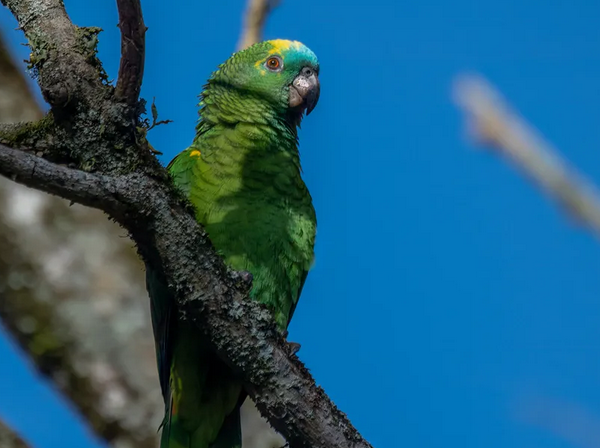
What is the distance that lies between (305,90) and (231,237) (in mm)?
1273

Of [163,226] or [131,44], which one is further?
[163,226]

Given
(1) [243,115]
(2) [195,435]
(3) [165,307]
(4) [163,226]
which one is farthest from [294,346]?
(1) [243,115]

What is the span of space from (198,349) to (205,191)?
77cm

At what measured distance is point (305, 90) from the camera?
454 cm

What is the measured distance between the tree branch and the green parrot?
59cm

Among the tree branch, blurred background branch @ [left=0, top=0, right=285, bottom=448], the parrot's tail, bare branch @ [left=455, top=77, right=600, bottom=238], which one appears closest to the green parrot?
the parrot's tail

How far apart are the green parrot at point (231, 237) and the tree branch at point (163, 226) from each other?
1.95 feet

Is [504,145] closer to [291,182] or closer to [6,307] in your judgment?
[291,182]

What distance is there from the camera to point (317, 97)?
4645 millimetres

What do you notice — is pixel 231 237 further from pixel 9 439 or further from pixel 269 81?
pixel 9 439

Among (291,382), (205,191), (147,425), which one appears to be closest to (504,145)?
(291,382)

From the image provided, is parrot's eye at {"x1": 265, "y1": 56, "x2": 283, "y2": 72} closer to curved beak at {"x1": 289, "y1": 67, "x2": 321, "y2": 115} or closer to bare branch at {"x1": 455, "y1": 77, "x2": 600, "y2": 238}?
curved beak at {"x1": 289, "y1": 67, "x2": 321, "y2": 115}

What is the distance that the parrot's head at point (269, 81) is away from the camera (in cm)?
430

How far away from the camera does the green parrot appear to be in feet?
12.0
